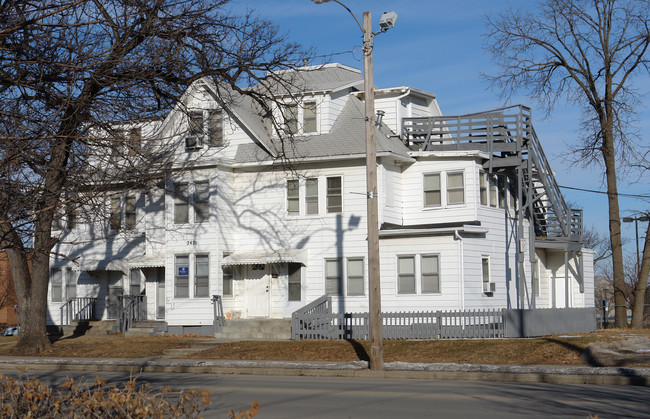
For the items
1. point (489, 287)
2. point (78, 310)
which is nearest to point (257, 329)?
point (489, 287)

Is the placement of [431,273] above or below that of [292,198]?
below

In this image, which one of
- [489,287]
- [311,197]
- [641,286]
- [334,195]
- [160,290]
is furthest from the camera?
[160,290]

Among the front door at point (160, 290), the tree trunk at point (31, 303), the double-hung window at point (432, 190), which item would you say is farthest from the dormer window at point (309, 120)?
the tree trunk at point (31, 303)

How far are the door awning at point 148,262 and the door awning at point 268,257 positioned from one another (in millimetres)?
3262

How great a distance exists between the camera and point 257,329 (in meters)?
30.1

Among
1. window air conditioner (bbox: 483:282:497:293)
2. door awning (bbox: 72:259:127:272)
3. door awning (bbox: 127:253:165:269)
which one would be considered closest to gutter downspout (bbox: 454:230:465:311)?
window air conditioner (bbox: 483:282:497:293)

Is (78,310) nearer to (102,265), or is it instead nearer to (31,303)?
(102,265)

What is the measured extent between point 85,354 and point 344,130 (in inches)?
542

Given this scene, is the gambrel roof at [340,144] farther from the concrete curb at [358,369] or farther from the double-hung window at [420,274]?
the concrete curb at [358,369]

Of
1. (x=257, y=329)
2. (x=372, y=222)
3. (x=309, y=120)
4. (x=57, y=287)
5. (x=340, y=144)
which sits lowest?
(x=257, y=329)

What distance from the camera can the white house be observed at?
31094 millimetres

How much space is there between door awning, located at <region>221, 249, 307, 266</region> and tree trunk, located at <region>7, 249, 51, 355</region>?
732 cm

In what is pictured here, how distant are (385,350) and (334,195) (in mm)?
9294

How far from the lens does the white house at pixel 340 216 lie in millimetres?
31094
